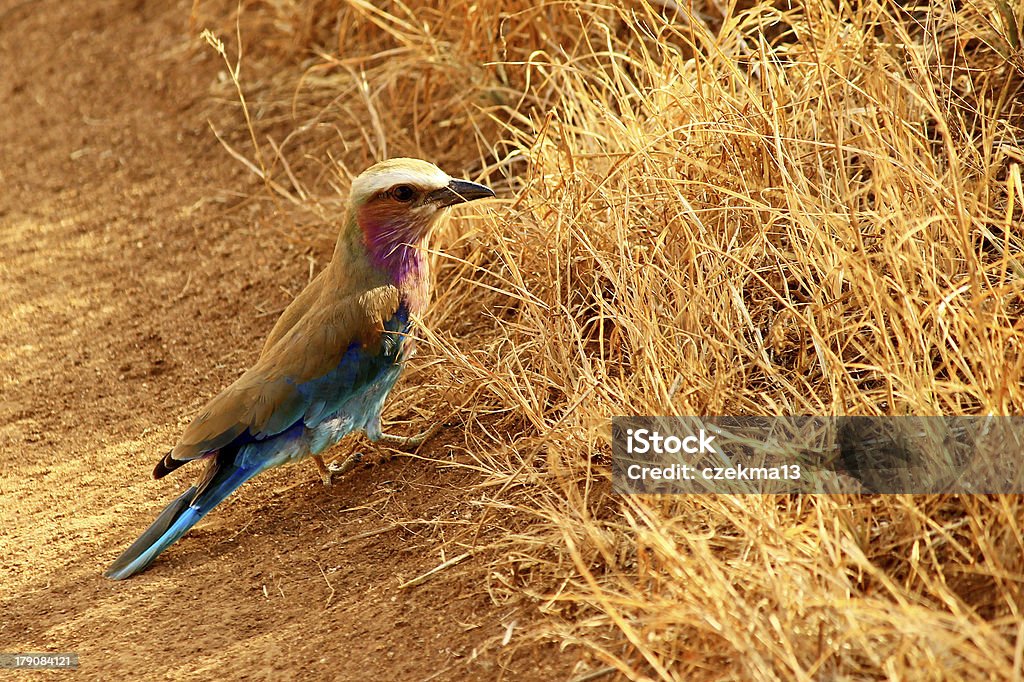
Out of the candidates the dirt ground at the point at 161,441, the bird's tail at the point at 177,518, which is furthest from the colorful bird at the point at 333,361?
the dirt ground at the point at 161,441

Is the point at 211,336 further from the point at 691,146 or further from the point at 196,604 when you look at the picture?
the point at 691,146

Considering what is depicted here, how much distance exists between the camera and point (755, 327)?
9.68ft

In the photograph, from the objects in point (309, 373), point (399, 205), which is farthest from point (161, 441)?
point (399, 205)

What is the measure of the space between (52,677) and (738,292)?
191 centimetres

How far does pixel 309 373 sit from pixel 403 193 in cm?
61

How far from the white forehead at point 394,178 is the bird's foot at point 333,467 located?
776 millimetres

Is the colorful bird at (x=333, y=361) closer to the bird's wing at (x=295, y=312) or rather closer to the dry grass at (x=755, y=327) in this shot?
the bird's wing at (x=295, y=312)

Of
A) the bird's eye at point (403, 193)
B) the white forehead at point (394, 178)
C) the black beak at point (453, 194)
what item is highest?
the white forehead at point (394, 178)

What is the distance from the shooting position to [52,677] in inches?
112

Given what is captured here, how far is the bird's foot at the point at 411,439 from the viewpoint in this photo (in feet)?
11.5

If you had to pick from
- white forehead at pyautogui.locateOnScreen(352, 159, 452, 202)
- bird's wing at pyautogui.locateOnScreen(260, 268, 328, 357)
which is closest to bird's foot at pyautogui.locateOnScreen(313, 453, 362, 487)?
bird's wing at pyautogui.locateOnScreen(260, 268, 328, 357)

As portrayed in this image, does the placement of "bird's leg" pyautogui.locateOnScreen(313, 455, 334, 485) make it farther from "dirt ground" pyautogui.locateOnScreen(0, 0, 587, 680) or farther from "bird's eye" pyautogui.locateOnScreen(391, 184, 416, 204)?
"bird's eye" pyautogui.locateOnScreen(391, 184, 416, 204)

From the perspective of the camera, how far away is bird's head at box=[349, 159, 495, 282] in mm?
3494

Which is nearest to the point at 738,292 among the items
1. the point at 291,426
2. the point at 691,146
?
the point at 691,146
